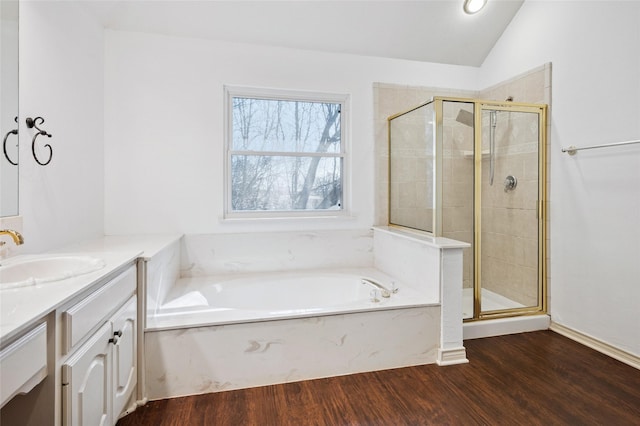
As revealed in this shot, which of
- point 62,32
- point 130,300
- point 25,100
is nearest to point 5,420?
point 130,300

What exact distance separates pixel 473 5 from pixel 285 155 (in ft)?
6.57

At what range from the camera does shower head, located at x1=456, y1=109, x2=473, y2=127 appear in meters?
2.57

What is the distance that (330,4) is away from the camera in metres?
2.66

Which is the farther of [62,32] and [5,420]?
[62,32]

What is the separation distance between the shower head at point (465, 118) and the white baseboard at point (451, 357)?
1627 mm

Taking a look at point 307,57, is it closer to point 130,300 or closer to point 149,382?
point 130,300

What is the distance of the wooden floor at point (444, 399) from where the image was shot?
1632 millimetres

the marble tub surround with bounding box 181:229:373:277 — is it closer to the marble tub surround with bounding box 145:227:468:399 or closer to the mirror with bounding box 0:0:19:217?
the marble tub surround with bounding box 145:227:468:399

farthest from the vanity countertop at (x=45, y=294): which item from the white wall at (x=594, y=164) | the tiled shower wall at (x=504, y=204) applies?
the white wall at (x=594, y=164)

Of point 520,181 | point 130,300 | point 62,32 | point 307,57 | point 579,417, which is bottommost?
point 579,417

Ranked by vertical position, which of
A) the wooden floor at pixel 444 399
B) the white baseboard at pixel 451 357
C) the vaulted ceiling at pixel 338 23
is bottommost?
the wooden floor at pixel 444 399

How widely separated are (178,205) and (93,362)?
161cm

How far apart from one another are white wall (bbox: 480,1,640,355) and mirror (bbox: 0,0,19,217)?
3.40 metres

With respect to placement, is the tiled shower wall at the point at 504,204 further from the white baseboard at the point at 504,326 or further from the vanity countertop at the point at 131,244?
the vanity countertop at the point at 131,244
